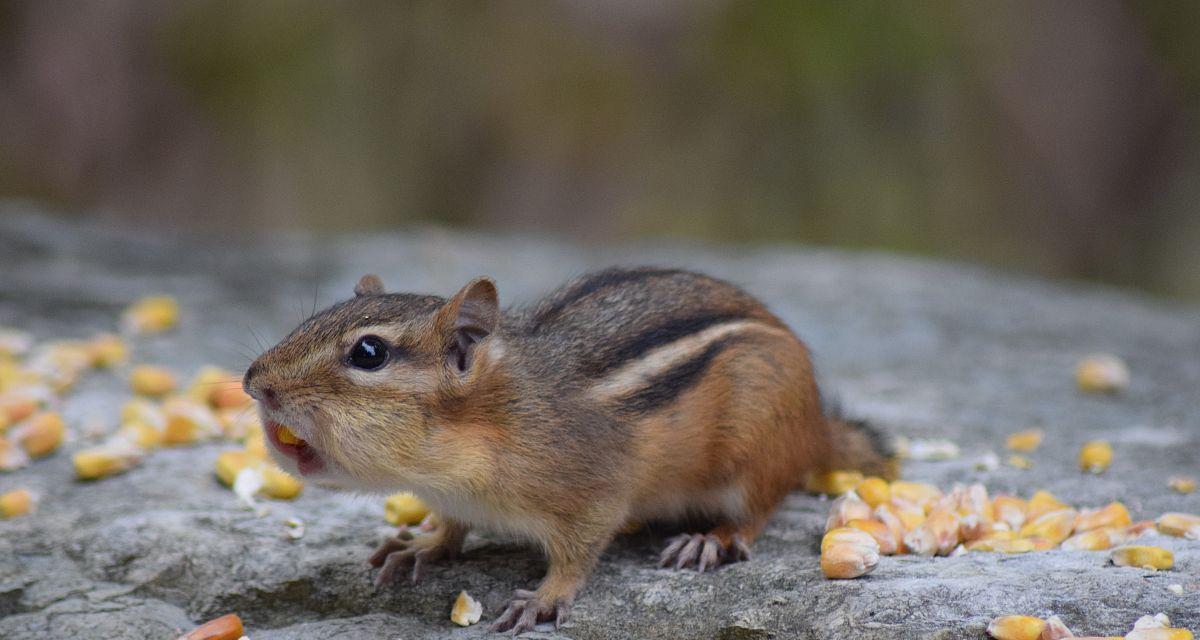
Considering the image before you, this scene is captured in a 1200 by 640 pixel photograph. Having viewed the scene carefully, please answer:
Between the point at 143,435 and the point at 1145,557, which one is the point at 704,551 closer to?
the point at 1145,557

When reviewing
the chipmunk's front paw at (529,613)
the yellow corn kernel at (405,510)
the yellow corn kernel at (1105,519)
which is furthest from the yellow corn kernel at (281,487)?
the yellow corn kernel at (1105,519)

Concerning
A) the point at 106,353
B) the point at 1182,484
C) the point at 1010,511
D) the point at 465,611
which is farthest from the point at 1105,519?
the point at 106,353

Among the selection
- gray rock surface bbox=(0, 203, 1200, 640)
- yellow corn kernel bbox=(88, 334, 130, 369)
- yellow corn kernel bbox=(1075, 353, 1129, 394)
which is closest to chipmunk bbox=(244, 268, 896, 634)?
gray rock surface bbox=(0, 203, 1200, 640)

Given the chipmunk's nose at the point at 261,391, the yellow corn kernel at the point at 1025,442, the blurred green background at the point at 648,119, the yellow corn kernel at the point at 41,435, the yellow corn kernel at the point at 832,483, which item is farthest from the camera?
the blurred green background at the point at 648,119

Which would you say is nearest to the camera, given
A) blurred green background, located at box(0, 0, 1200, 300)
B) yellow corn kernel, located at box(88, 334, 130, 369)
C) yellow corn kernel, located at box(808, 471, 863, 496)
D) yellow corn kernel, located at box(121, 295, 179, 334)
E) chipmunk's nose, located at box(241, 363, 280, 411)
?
chipmunk's nose, located at box(241, 363, 280, 411)

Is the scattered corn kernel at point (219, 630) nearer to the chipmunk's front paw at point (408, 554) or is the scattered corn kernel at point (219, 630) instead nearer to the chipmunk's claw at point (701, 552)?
the chipmunk's front paw at point (408, 554)

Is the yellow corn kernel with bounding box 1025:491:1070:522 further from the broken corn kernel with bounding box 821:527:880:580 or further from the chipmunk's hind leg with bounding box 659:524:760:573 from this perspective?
the chipmunk's hind leg with bounding box 659:524:760:573
